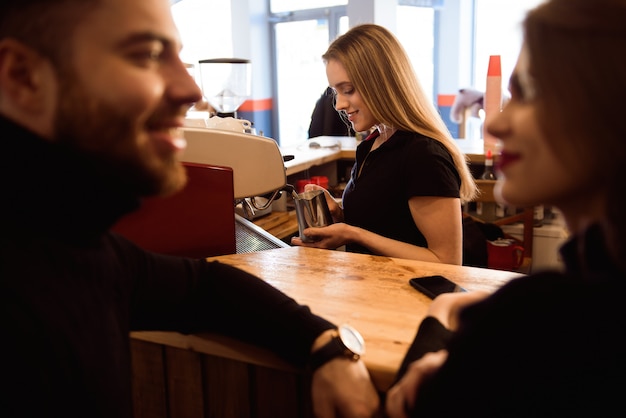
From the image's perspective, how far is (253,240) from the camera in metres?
1.97

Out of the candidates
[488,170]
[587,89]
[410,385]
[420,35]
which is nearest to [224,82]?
[488,170]

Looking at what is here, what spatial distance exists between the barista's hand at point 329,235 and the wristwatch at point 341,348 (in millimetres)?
841

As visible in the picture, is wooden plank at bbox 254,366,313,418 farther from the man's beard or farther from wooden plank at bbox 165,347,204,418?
the man's beard

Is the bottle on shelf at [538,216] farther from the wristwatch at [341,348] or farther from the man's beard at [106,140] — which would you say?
the man's beard at [106,140]

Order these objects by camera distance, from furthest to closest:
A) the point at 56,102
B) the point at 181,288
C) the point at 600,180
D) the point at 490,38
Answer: the point at 490,38 → the point at 181,288 → the point at 56,102 → the point at 600,180

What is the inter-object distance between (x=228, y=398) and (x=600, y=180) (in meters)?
0.81

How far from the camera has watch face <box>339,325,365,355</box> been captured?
3.34ft

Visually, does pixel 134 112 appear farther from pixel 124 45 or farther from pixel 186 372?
pixel 186 372

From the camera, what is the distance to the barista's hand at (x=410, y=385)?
0.86 m

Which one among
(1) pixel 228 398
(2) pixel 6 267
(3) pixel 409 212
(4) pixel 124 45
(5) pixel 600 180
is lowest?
(1) pixel 228 398

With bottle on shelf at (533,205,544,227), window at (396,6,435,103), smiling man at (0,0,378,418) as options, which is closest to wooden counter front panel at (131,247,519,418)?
smiling man at (0,0,378,418)

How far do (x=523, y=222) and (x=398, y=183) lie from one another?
6.54 ft

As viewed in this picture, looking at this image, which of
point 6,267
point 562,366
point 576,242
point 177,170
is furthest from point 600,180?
point 6,267

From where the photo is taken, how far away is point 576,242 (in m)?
0.71
